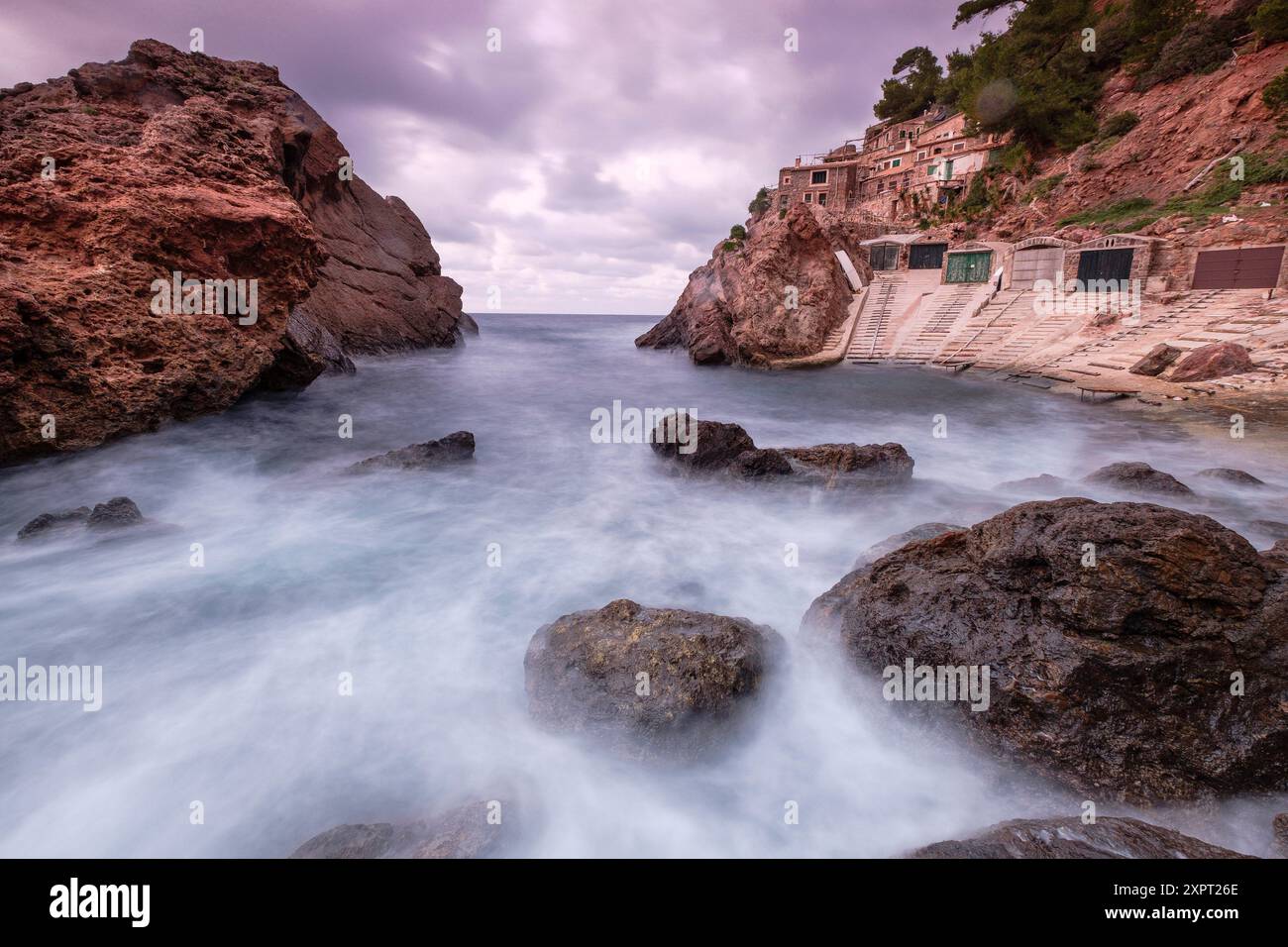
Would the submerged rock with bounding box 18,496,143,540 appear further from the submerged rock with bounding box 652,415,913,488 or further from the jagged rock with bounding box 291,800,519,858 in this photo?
the submerged rock with bounding box 652,415,913,488

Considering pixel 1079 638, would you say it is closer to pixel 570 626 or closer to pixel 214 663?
pixel 570 626

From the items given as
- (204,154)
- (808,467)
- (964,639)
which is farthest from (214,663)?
(204,154)

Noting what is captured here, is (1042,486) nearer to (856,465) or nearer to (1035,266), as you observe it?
(856,465)

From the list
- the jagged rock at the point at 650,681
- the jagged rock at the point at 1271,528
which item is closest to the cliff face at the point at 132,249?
the jagged rock at the point at 650,681

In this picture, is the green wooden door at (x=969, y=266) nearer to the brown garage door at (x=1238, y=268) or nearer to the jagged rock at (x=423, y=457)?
the brown garage door at (x=1238, y=268)

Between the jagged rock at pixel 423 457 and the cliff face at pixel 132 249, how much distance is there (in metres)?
3.66

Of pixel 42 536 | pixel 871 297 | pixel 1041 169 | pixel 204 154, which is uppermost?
pixel 1041 169

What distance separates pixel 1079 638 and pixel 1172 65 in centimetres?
4824

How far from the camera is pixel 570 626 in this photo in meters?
4.91

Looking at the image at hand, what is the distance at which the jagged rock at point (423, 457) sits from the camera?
1083 centimetres

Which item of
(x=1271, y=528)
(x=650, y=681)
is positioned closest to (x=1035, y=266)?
(x=1271, y=528)

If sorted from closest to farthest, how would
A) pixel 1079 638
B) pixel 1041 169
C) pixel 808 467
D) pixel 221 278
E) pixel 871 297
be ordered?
pixel 1079 638, pixel 808 467, pixel 221 278, pixel 871 297, pixel 1041 169

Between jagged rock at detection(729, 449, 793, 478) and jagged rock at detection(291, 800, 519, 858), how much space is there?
7281 mm

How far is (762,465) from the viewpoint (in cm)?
988
